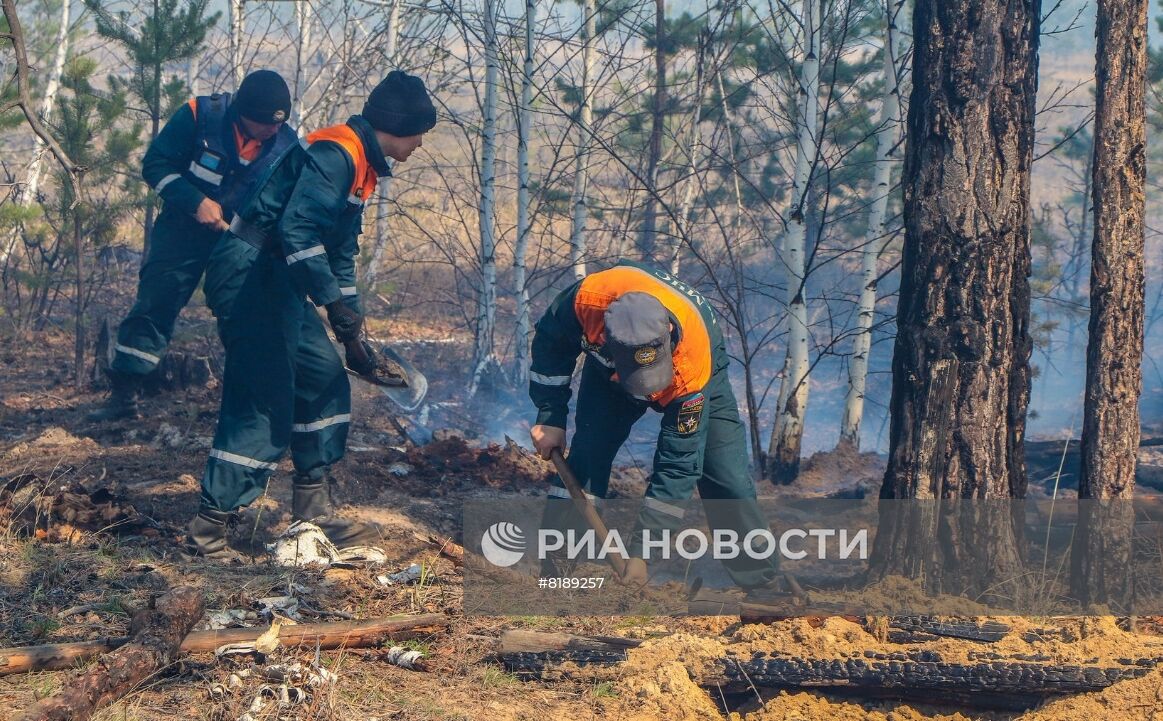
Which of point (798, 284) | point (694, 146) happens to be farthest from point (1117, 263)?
point (694, 146)

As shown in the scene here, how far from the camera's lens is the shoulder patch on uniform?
12.7 ft

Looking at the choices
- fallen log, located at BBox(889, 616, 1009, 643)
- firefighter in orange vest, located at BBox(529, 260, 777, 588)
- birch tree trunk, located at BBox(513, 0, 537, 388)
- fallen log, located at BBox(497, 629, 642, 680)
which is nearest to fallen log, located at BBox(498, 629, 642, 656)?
fallen log, located at BBox(497, 629, 642, 680)

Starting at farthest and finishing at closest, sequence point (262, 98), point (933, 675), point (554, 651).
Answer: point (262, 98)
point (554, 651)
point (933, 675)

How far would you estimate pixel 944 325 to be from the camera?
402cm

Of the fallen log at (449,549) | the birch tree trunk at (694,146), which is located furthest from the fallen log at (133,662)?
the birch tree trunk at (694,146)

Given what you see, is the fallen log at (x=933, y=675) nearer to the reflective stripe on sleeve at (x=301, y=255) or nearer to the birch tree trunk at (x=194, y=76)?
the reflective stripe on sleeve at (x=301, y=255)

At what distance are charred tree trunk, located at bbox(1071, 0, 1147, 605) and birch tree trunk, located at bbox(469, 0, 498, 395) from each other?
5.92 meters

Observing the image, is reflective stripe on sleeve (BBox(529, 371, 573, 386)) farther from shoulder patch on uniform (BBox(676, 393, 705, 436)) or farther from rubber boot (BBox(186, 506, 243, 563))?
rubber boot (BBox(186, 506, 243, 563))

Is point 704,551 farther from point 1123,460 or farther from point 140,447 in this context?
point 140,447

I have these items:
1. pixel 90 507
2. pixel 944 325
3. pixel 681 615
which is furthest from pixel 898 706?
pixel 90 507

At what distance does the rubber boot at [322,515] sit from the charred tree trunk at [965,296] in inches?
97.0

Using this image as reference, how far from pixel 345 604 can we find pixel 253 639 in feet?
2.01

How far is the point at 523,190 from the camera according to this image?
31.6 feet

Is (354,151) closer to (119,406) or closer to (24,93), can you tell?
(24,93)
